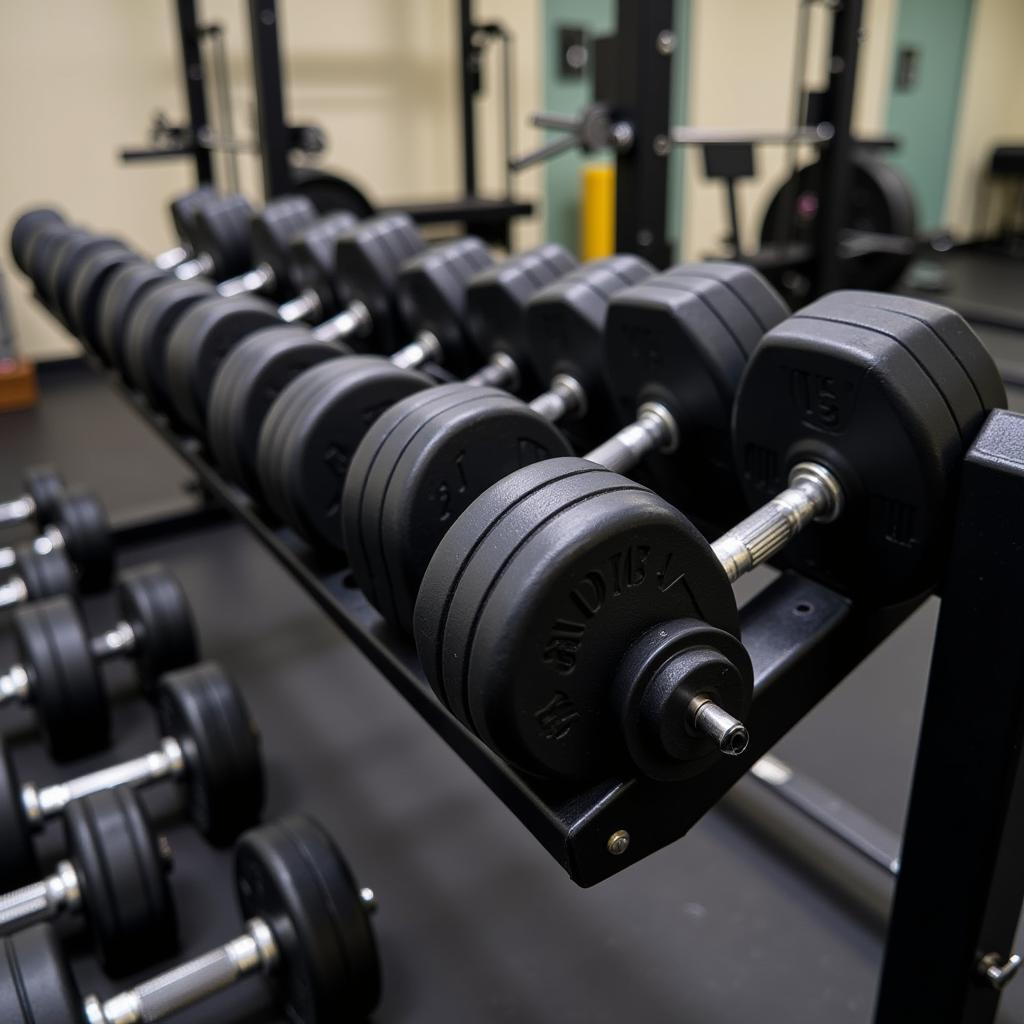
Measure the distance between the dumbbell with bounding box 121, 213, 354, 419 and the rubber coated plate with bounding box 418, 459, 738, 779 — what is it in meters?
0.62

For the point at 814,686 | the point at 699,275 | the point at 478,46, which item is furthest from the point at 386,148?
the point at 814,686

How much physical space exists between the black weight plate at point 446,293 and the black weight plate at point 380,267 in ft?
0.18

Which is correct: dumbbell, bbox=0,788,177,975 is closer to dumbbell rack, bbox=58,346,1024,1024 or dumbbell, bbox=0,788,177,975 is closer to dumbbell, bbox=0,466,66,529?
dumbbell rack, bbox=58,346,1024,1024

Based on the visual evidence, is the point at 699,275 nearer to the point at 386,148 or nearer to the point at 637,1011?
the point at 637,1011

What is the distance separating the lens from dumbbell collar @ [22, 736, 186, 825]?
3.33ft

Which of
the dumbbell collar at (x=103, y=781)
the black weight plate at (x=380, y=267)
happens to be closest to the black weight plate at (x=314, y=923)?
the dumbbell collar at (x=103, y=781)

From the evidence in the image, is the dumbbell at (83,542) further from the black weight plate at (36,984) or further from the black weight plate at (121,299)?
the black weight plate at (36,984)

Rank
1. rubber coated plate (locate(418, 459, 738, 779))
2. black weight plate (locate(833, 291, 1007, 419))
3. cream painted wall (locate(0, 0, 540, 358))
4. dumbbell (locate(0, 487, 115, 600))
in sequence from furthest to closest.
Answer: cream painted wall (locate(0, 0, 540, 358))
dumbbell (locate(0, 487, 115, 600))
black weight plate (locate(833, 291, 1007, 419))
rubber coated plate (locate(418, 459, 738, 779))

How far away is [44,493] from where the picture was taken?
70.9 inches

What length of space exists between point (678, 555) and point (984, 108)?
593cm

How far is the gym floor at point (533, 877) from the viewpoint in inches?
35.6

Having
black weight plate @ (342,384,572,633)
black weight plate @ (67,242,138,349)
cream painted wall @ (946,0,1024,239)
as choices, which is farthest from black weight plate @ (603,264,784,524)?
cream painted wall @ (946,0,1024,239)

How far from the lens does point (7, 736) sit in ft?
4.34

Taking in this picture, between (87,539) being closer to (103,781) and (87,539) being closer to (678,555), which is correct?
(103,781)
